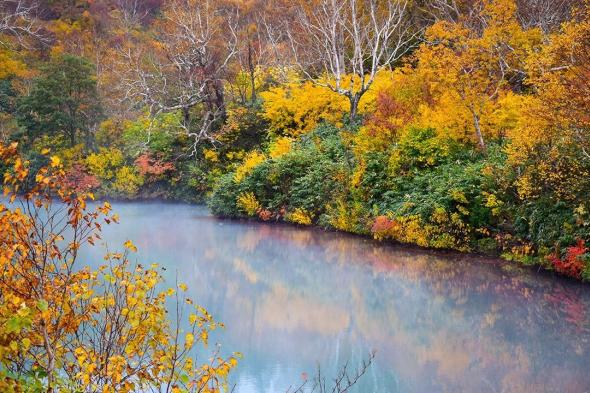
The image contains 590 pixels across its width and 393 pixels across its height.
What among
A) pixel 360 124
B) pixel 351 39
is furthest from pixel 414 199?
pixel 351 39

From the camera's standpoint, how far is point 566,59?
38.7ft

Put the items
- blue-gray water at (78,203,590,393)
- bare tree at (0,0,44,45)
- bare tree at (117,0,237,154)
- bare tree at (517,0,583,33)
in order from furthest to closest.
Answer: bare tree at (117,0,237,154)
bare tree at (517,0,583,33)
bare tree at (0,0,44,45)
blue-gray water at (78,203,590,393)

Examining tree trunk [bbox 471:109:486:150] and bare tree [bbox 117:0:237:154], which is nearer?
tree trunk [bbox 471:109:486:150]

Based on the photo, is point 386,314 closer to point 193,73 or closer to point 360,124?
point 360,124

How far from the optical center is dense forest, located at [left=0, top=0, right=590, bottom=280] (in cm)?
1142

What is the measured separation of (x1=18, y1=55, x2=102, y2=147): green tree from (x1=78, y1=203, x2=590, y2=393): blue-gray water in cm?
1361

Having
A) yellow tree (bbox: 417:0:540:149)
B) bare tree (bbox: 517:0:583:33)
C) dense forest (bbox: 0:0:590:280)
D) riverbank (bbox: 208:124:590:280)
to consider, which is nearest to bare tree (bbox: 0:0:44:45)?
dense forest (bbox: 0:0:590:280)

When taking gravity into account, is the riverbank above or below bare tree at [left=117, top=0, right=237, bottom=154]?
below

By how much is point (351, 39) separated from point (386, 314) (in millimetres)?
18465

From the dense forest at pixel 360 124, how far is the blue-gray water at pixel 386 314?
3.59 feet

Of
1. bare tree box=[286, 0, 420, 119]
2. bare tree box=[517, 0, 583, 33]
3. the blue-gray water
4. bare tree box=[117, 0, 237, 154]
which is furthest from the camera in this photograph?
bare tree box=[117, 0, 237, 154]

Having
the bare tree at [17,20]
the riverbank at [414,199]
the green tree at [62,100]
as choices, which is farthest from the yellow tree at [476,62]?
the green tree at [62,100]

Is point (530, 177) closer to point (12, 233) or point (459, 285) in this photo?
point (459, 285)

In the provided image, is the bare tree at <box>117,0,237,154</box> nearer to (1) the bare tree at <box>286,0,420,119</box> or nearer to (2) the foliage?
(2) the foliage
